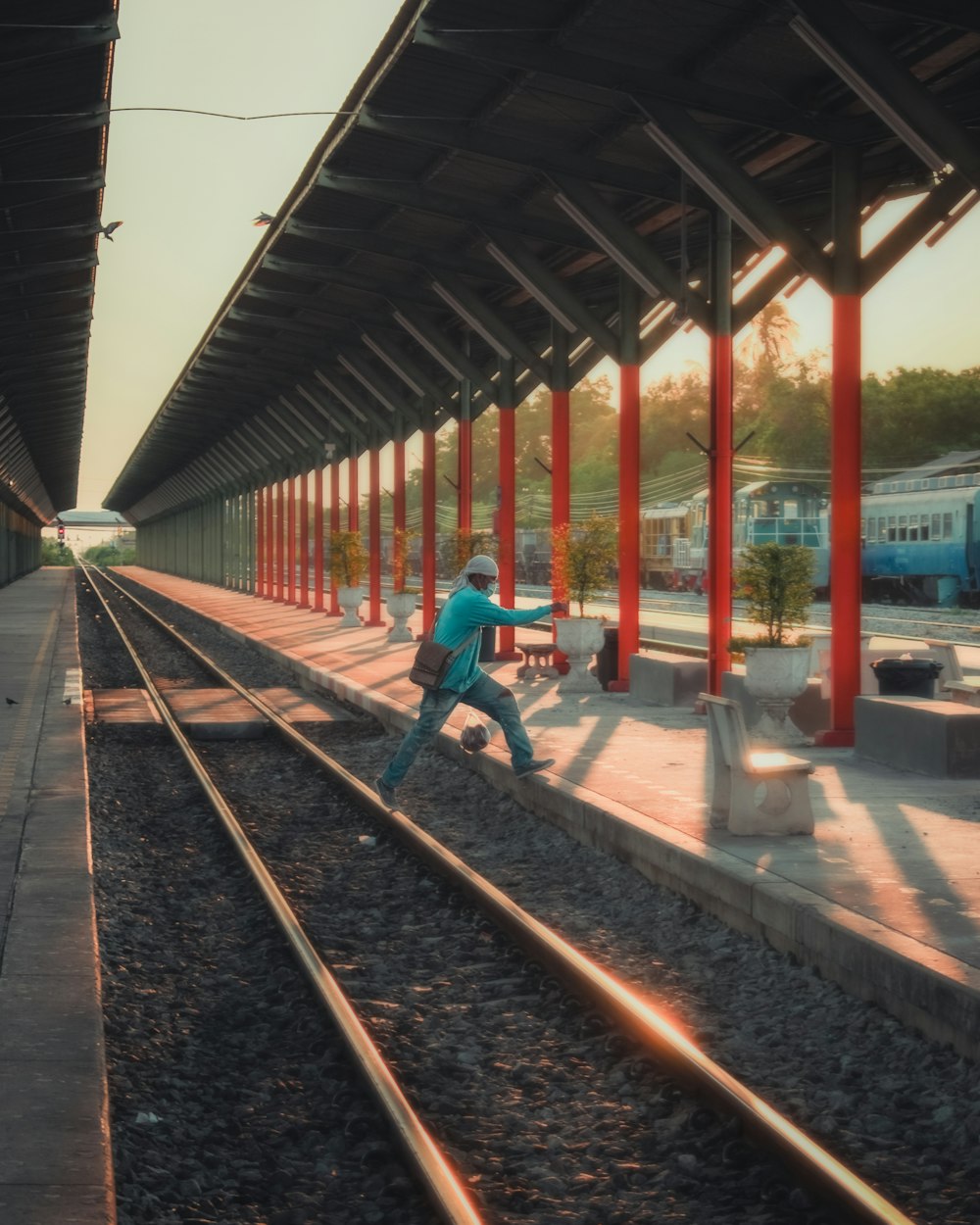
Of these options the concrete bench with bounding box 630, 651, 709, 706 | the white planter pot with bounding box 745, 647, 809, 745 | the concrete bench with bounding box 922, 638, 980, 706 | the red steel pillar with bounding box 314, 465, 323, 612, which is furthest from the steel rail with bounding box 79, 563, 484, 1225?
the red steel pillar with bounding box 314, 465, 323, 612

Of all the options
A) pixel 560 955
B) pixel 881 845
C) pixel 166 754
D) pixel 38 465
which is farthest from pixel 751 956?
pixel 38 465

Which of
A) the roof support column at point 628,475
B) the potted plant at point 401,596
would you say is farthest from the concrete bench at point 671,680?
the potted plant at point 401,596

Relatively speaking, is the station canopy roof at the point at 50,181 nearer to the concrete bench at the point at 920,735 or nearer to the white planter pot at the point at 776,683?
the white planter pot at the point at 776,683

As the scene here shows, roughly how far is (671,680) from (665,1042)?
1142cm

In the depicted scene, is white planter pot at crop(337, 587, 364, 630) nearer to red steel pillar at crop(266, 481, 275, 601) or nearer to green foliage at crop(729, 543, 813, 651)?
red steel pillar at crop(266, 481, 275, 601)

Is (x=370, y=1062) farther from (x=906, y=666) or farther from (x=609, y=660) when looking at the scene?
(x=609, y=660)

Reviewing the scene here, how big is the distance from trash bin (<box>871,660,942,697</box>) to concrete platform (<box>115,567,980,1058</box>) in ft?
2.40

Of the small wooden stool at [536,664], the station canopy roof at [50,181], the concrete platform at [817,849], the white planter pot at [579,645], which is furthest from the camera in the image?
the small wooden stool at [536,664]

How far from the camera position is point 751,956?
7.29 metres

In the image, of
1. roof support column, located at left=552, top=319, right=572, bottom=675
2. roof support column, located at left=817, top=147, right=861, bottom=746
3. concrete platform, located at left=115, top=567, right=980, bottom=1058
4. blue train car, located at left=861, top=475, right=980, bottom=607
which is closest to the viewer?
concrete platform, located at left=115, top=567, right=980, bottom=1058

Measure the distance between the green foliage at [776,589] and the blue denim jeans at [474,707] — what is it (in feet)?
11.3

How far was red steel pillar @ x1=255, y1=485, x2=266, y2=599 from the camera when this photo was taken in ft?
186

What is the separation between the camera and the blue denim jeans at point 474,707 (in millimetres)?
11070

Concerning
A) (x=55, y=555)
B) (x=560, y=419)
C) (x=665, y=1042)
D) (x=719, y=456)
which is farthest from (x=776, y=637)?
(x=55, y=555)
